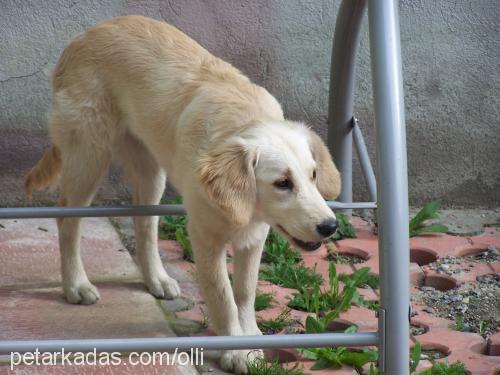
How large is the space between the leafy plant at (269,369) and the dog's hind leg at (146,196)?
29.6 inches

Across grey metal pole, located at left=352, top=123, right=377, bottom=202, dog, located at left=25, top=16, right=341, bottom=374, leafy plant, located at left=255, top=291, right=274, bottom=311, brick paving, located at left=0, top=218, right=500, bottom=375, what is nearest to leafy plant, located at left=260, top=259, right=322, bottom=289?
brick paving, located at left=0, top=218, right=500, bottom=375

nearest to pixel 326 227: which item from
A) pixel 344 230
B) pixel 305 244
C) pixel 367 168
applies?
pixel 305 244

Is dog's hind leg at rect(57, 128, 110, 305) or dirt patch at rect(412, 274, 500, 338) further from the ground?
dog's hind leg at rect(57, 128, 110, 305)

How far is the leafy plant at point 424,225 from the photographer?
4.13 metres

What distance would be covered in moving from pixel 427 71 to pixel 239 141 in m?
2.04

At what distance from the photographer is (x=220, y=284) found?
9.43 ft

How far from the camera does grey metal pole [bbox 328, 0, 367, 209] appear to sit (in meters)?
3.49

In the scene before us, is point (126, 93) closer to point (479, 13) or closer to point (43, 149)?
point (43, 149)

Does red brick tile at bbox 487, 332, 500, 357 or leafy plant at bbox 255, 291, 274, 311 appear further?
leafy plant at bbox 255, 291, 274, 311

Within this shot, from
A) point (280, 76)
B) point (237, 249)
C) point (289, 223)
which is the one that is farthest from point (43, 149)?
point (289, 223)

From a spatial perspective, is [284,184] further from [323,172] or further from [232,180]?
[323,172]

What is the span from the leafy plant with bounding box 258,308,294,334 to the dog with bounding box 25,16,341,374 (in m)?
0.13

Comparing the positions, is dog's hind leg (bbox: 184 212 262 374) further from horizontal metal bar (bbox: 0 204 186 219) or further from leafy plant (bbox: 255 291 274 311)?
leafy plant (bbox: 255 291 274 311)

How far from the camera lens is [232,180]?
2586 mm
